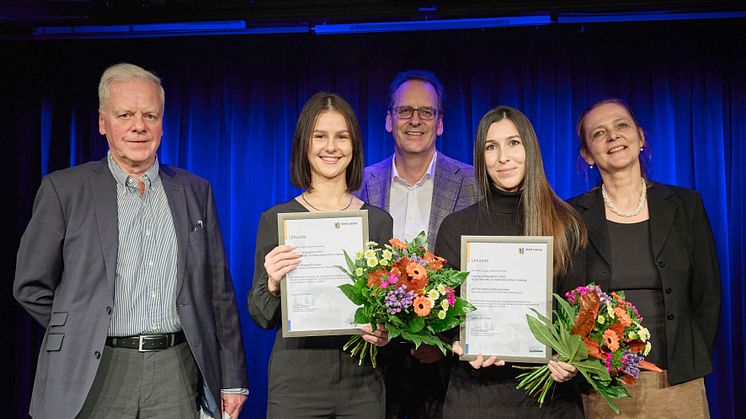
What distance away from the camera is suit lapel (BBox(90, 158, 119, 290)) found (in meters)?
2.83

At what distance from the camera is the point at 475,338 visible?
2.63 metres

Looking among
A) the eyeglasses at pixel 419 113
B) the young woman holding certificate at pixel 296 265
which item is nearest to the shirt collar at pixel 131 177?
the young woman holding certificate at pixel 296 265

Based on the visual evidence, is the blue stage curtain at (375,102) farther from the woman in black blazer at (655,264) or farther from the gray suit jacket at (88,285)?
the gray suit jacket at (88,285)

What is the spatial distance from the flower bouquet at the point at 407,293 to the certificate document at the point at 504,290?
3.9 inches

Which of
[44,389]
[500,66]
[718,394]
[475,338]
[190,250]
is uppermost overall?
[500,66]

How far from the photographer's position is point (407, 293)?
2.41 meters

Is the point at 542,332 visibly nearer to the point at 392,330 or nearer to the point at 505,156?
the point at 392,330

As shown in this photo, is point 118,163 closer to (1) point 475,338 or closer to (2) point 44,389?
(2) point 44,389

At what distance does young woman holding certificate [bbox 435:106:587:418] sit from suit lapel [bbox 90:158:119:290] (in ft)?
4.25

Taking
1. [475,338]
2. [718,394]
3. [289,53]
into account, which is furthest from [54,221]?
[718,394]

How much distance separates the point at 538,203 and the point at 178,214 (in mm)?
1483

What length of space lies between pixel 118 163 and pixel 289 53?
2.37 meters

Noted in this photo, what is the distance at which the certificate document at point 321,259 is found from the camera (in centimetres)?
268

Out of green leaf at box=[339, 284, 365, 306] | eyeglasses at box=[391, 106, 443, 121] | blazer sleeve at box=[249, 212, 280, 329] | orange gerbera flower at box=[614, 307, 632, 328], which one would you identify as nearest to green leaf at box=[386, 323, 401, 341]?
green leaf at box=[339, 284, 365, 306]
